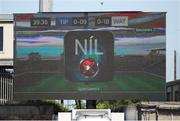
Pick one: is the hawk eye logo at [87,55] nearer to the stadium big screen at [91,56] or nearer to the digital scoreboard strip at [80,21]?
the stadium big screen at [91,56]

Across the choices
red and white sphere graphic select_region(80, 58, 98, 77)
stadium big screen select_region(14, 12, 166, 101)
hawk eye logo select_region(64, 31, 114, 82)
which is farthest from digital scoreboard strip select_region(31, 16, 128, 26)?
red and white sphere graphic select_region(80, 58, 98, 77)

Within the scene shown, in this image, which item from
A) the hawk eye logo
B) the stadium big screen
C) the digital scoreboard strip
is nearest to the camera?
the stadium big screen

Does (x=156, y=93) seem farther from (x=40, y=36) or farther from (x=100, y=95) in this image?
(x=40, y=36)

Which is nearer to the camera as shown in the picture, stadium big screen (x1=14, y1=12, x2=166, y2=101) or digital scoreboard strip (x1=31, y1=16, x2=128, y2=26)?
stadium big screen (x1=14, y1=12, x2=166, y2=101)

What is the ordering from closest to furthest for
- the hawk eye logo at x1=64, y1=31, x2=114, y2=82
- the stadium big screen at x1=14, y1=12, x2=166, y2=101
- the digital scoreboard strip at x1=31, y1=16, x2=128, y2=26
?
the stadium big screen at x1=14, y1=12, x2=166, y2=101 → the hawk eye logo at x1=64, y1=31, x2=114, y2=82 → the digital scoreboard strip at x1=31, y1=16, x2=128, y2=26

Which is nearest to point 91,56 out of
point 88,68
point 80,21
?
point 88,68

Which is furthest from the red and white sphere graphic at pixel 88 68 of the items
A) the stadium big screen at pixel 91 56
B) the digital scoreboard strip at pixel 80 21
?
the digital scoreboard strip at pixel 80 21

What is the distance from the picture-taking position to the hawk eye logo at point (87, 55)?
2638 cm

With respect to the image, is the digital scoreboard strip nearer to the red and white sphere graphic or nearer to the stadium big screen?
the stadium big screen

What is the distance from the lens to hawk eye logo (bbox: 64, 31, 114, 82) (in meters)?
26.4

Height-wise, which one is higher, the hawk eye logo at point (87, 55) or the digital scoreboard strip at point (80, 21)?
the digital scoreboard strip at point (80, 21)

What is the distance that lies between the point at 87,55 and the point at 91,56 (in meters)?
0.22

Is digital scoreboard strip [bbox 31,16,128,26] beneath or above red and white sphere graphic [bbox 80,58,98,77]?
above

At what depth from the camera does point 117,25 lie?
26.8m
